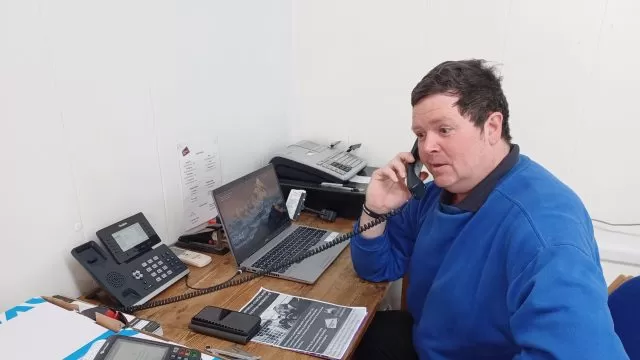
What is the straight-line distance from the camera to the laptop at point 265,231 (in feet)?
4.55

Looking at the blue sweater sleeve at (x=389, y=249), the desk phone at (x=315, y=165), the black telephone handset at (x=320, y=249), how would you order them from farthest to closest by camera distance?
1. the desk phone at (x=315, y=165)
2. the blue sweater sleeve at (x=389, y=249)
3. the black telephone handset at (x=320, y=249)

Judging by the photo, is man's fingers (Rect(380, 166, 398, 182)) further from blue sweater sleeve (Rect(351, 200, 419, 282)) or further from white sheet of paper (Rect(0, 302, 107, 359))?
white sheet of paper (Rect(0, 302, 107, 359))

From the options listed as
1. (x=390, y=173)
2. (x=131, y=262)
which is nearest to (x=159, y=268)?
(x=131, y=262)

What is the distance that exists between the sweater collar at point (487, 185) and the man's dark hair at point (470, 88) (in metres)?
0.08

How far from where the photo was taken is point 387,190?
1.42m

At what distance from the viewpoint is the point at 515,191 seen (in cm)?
104

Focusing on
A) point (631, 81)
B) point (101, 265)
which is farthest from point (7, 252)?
point (631, 81)

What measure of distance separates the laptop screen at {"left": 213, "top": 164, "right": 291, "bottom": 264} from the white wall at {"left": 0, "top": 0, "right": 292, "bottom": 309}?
22cm

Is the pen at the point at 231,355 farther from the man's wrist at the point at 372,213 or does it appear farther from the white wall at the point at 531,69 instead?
the white wall at the point at 531,69

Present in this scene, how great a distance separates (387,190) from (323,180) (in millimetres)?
463

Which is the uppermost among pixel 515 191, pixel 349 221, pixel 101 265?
pixel 515 191

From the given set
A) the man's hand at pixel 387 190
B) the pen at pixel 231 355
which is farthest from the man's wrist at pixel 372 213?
the pen at pixel 231 355

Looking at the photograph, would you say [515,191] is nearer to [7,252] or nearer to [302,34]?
[7,252]

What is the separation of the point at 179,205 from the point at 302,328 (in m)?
0.67
